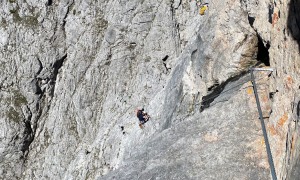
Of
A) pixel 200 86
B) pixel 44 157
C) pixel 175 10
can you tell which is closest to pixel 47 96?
pixel 44 157

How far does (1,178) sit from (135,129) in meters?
24.9

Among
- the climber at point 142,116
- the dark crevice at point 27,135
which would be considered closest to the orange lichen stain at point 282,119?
the climber at point 142,116

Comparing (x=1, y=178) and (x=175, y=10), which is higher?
(x=175, y=10)

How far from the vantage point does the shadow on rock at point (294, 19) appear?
10.2 meters

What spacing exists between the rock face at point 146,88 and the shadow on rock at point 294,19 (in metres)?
0.05

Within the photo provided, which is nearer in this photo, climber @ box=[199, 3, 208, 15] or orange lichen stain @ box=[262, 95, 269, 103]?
orange lichen stain @ box=[262, 95, 269, 103]

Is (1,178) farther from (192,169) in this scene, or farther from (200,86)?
(192,169)

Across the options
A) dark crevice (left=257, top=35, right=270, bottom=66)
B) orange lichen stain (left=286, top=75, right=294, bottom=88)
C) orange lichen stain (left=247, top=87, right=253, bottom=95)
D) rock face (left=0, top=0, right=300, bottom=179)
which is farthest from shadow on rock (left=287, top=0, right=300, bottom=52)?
dark crevice (left=257, top=35, right=270, bottom=66)

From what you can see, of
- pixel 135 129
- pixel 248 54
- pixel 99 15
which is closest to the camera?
pixel 248 54

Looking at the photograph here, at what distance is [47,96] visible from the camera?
5016cm

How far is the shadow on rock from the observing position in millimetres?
10203

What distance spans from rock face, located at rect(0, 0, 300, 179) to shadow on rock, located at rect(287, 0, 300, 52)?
0.05m

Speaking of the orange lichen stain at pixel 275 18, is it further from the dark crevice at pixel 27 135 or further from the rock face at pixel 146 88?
the dark crevice at pixel 27 135

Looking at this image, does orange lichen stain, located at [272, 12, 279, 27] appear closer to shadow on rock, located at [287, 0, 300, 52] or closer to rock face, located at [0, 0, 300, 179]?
rock face, located at [0, 0, 300, 179]
